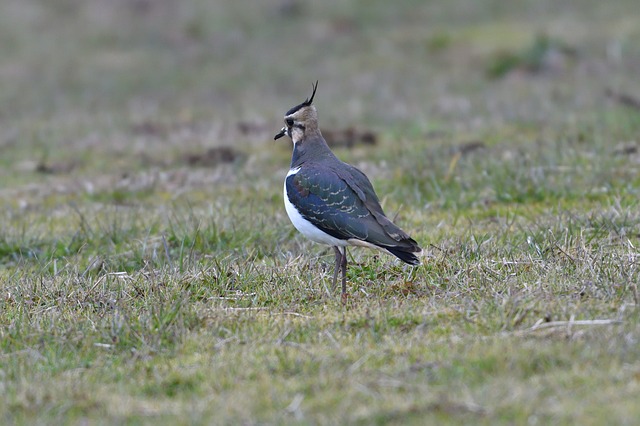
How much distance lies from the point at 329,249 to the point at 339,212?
1.45 meters

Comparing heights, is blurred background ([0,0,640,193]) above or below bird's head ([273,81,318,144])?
below

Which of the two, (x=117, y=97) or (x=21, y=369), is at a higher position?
(x=21, y=369)

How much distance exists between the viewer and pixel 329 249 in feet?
28.0

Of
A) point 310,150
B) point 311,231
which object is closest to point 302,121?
point 310,150

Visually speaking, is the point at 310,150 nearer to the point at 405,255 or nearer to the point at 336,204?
the point at 336,204

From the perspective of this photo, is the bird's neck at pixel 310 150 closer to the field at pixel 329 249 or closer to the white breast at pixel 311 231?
the white breast at pixel 311 231

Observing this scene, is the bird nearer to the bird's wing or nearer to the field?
the bird's wing

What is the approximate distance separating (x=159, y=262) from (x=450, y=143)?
5.81 m

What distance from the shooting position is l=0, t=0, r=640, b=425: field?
203 inches

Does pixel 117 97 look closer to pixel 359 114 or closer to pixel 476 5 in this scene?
pixel 359 114

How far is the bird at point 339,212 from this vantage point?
22.7 feet

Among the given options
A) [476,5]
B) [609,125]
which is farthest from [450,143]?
[476,5]

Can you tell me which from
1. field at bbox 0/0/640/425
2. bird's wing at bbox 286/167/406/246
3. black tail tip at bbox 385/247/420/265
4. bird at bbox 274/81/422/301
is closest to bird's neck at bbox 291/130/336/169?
bird at bbox 274/81/422/301

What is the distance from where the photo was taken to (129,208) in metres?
10.9
